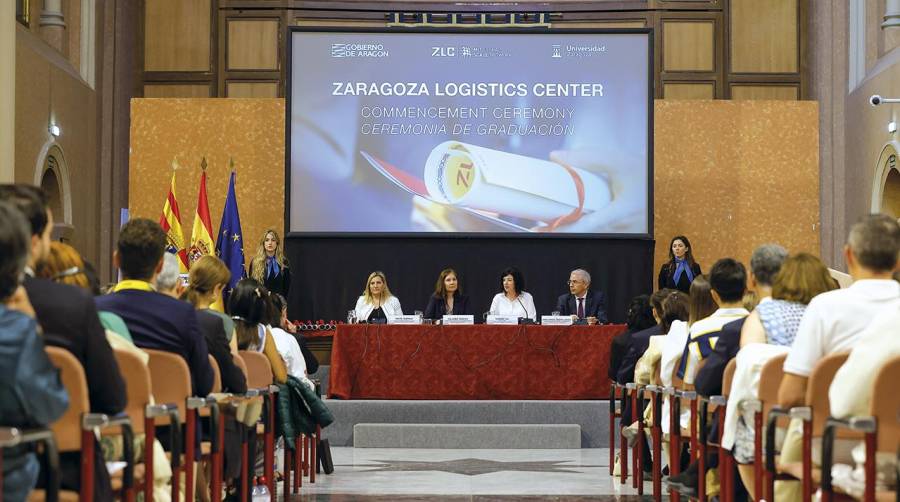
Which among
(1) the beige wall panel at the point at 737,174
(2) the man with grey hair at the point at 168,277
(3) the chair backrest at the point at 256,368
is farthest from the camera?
(1) the beige wall panel at the point at 737,174

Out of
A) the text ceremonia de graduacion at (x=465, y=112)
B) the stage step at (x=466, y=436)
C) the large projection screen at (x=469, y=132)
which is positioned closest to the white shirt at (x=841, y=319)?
the stage step at (x=466, y=436)

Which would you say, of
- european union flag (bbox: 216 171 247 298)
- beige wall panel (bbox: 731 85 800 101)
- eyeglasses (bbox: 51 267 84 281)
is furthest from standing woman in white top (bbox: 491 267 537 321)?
eyeglasses (bbox: 51 267 84 281)

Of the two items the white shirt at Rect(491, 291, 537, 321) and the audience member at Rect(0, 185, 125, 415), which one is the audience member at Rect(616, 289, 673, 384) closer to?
the white shirt at Rect(491, 291, 537, 321)

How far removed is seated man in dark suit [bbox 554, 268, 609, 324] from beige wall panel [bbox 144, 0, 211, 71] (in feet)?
19.1

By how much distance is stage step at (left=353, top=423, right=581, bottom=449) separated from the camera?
8977mm

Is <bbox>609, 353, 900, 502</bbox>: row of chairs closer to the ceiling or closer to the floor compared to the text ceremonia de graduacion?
closer to the floor

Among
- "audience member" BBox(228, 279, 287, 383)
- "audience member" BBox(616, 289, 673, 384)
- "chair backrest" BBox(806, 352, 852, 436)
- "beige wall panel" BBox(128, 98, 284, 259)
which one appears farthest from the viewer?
"beige wall panel" BBox(128, 98, 284, 259)

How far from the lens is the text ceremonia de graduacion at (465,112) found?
1198 cm

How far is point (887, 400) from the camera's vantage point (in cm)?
287

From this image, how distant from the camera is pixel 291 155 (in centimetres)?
1188

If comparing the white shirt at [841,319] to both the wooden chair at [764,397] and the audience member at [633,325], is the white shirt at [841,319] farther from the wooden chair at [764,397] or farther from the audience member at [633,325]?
the audience member at [633,325]

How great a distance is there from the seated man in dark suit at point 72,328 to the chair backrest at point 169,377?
0.72 meters

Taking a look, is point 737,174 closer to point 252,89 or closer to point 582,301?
point 582,301

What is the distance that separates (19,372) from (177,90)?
12.1 meters
